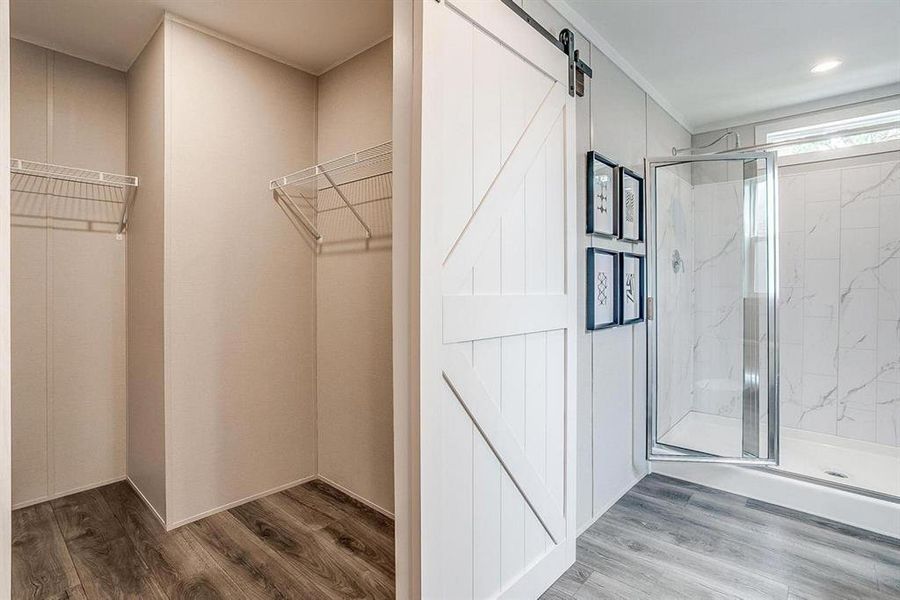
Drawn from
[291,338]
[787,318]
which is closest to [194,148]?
[291,338]

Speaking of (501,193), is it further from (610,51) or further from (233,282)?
(233,282)

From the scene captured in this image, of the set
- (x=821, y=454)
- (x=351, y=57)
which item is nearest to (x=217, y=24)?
(x=351, y=57)

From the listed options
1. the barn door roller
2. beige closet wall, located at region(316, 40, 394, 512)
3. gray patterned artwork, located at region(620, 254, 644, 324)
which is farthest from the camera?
gray patterned artwork, located at region(620, 254, 644, 324)

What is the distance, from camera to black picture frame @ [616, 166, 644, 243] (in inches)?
100

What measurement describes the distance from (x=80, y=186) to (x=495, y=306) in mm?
2444

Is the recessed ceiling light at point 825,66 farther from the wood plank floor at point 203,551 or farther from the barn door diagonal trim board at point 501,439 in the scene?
the wood plank floor at point 203,551

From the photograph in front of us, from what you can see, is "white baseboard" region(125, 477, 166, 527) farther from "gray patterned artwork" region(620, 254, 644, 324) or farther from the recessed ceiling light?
the recessed ceiling light

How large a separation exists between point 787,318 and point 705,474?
1.45 m

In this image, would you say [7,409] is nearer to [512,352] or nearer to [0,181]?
[0,181]

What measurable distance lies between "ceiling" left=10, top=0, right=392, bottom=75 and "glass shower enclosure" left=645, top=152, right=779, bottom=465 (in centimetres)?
182

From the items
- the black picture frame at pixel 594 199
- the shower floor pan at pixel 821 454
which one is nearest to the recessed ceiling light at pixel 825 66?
the black picture frame at pixel 594 199

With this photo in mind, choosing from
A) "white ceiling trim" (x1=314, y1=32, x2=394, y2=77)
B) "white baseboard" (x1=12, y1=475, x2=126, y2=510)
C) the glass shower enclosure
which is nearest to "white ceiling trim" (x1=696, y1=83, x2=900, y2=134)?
the glass shower enclosure

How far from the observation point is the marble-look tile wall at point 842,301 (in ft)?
9.99

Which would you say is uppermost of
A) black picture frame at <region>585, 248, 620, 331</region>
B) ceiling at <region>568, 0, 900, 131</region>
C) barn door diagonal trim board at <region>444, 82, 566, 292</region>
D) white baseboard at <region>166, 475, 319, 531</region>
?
ceiling at <region>568, 0, 900, 131</region>
